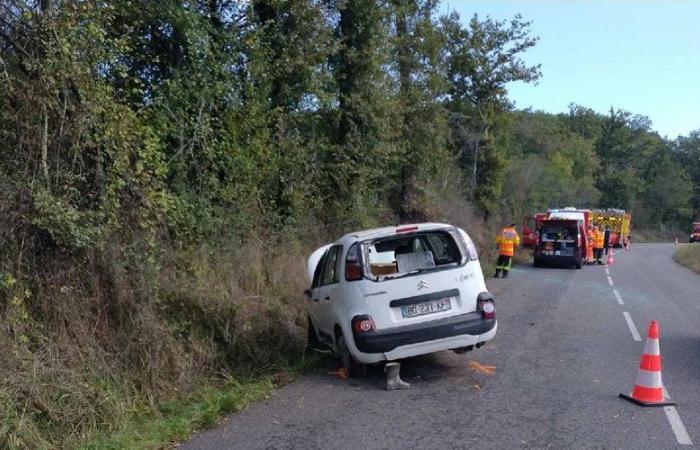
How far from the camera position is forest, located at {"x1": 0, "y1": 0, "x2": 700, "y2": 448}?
712 centimetres

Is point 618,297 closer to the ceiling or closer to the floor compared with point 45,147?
closer to the floor

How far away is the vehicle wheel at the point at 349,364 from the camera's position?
317 inches

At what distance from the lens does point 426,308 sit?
302 inches

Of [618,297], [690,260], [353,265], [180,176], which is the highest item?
[180,176]

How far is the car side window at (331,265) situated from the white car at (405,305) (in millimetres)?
73

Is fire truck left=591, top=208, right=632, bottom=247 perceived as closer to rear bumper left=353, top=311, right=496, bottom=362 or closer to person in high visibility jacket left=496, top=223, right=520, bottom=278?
person in high visibility jacket left=496, top=223, right=520, bottom=278

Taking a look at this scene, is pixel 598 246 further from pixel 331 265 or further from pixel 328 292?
pixel 328 292

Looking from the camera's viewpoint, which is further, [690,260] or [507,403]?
[690,260]

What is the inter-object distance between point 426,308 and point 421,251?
1291 mm

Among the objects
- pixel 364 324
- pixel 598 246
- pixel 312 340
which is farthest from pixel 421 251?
pixel 598 246

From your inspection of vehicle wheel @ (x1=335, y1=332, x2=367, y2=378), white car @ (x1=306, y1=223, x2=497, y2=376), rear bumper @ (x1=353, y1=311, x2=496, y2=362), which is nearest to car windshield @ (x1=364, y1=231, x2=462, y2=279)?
white car @ (x1=306, y1=223, x2=497, y2=376)

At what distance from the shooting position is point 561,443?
559 cm

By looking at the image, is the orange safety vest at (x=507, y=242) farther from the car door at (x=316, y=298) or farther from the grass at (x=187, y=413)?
the grass at (x=187, y=413)

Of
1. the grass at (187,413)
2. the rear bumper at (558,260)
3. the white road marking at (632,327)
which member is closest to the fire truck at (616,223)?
the rear bumper at (558,260)
